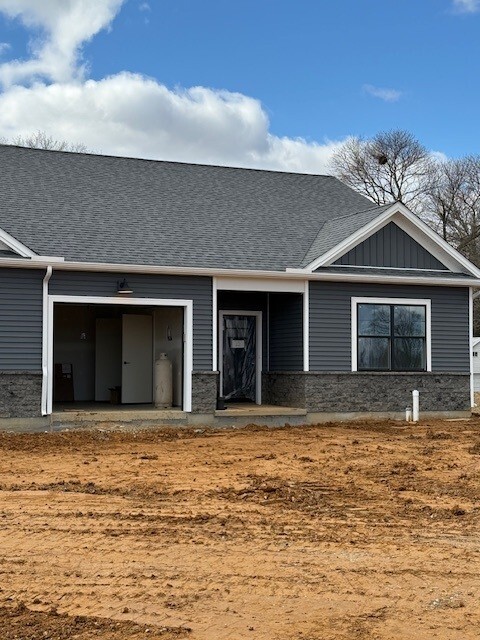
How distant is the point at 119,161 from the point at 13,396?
8.68 m

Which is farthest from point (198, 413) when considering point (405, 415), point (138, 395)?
point (405, 415)

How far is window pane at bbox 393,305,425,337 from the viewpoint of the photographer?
1881 cm

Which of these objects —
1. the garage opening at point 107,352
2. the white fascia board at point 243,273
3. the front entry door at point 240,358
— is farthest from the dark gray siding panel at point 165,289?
the front entry door at point 240,358

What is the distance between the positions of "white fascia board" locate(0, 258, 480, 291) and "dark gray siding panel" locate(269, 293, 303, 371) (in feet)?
2.58

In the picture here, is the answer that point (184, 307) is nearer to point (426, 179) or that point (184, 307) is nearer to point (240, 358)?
point (240, 358)

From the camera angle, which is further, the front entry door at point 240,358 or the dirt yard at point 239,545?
the front entry door at point 240,358

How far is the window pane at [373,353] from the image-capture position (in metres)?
18.4

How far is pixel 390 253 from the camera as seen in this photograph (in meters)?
18.8

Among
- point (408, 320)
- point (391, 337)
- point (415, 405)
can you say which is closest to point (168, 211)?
point (391, 337)

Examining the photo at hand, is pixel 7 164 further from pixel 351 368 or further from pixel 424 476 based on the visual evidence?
pixel 424 476

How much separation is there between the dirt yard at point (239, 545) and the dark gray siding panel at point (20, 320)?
9.46 feet

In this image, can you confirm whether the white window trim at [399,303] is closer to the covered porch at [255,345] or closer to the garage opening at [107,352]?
the covered porch at [255,345]

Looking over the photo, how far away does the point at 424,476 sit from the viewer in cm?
1111

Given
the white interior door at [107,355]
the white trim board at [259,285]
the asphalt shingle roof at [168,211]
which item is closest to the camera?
the asphalt shingle roof at [168,211]
